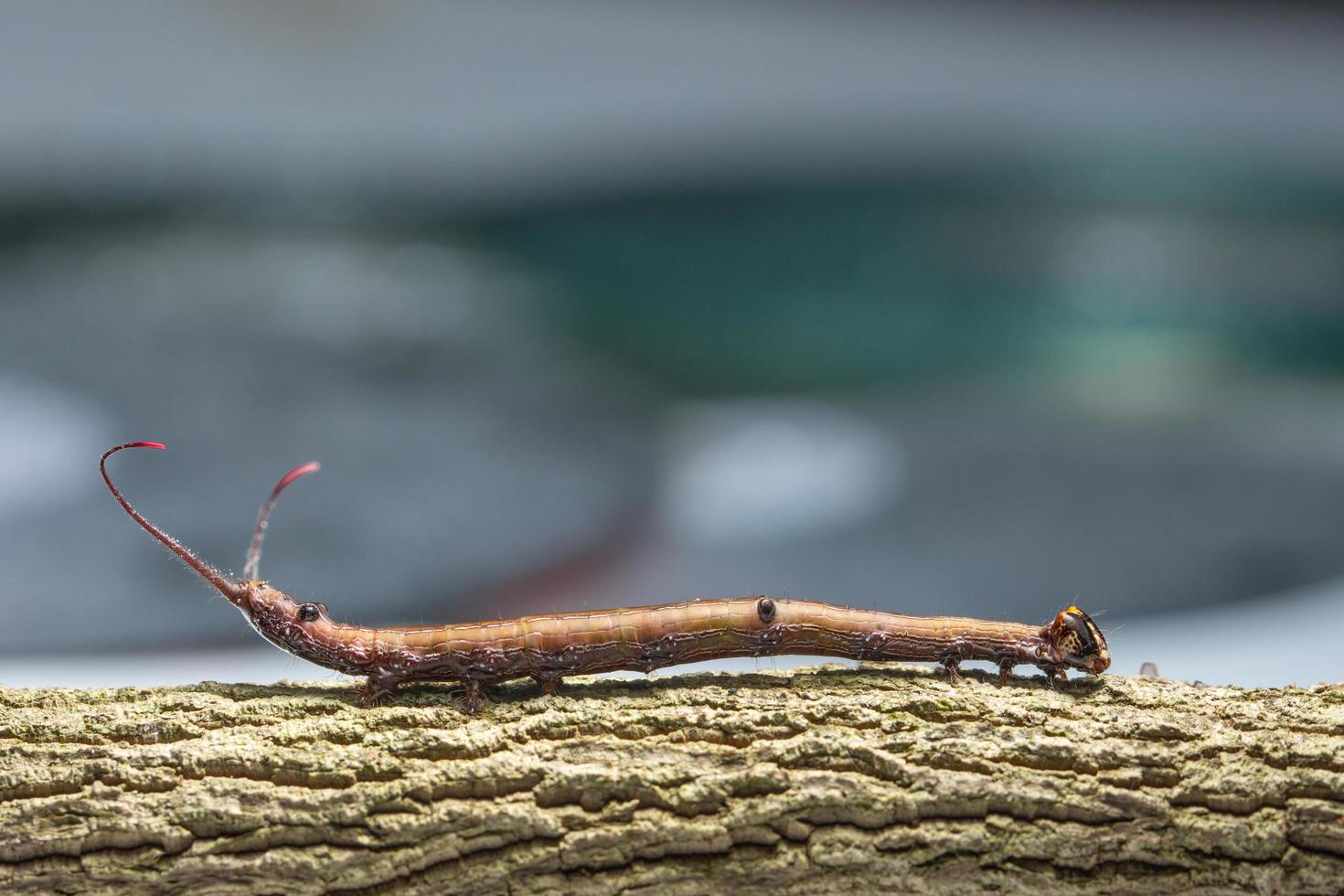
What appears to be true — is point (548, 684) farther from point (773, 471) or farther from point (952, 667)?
point (773, 471)

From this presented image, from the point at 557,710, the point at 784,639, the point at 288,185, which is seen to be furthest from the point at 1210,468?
the point at 288,185

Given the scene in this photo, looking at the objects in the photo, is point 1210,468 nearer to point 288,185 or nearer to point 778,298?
point 778,298

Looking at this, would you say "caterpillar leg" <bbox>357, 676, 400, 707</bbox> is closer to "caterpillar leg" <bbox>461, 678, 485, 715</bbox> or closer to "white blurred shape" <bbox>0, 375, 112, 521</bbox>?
Result: "caterpillar leg" <bbox>461, 678, 485, 715</bbox>

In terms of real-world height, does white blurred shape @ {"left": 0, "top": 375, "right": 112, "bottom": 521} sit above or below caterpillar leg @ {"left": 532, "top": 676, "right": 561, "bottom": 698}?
above

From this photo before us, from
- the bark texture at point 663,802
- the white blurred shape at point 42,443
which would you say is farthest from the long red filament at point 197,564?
the white blurred shape at point 42,443

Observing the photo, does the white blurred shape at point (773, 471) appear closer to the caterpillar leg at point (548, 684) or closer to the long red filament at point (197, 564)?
the caterpillar leg at point (548, 684)

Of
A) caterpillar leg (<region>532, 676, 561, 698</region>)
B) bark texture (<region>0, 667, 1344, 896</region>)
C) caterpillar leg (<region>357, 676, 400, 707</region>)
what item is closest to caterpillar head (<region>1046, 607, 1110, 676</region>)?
bark texture (<region>0, 667, 1344, 896</region>)
